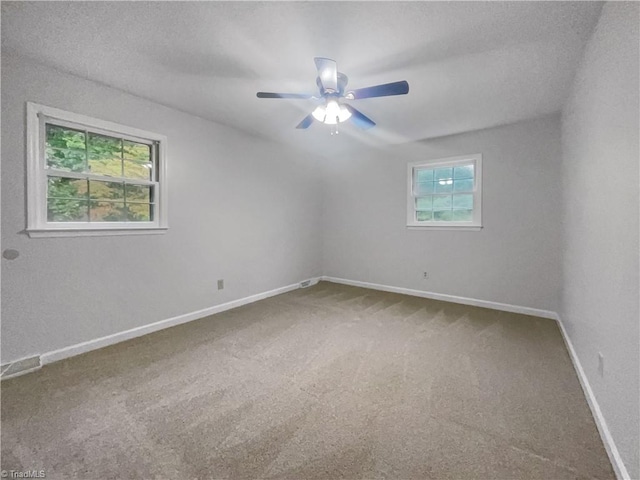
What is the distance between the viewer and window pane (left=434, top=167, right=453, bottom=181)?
4051mm

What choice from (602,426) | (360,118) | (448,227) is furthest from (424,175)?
(602,426)

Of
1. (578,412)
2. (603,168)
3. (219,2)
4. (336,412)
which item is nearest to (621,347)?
(578,412)

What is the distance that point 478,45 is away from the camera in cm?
192

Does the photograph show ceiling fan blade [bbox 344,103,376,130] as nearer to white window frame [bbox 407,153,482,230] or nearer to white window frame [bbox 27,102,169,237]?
white window frame [bbox 407,153,482,230]

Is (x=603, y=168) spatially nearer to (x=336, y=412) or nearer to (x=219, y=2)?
(x=336, y=412)

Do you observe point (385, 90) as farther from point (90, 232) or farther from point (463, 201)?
point (90, 232)

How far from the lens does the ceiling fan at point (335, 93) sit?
1882mm

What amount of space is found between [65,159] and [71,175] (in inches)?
6.3

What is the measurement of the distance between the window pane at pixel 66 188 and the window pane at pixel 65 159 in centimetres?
10

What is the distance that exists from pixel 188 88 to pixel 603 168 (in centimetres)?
327

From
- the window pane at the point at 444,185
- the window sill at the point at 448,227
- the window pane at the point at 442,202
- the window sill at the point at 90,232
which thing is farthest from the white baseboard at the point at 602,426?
the window sill at the point at 90,232

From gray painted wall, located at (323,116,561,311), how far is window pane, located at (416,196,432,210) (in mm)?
231

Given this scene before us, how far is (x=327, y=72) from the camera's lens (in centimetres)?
189

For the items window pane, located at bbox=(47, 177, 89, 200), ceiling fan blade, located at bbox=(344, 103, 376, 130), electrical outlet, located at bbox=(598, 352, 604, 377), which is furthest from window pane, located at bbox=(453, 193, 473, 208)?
window pane, located at bbox=(47, 177, 89, 200)
